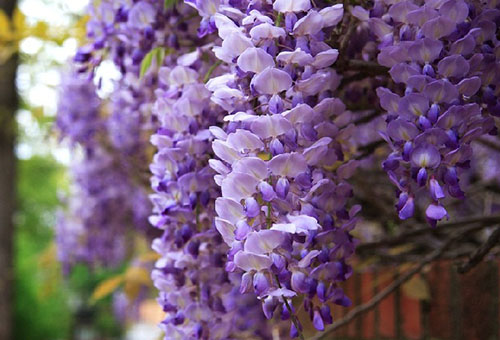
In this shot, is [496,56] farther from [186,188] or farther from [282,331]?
[282,331]

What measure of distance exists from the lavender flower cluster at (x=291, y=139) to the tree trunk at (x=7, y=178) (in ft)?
11.0

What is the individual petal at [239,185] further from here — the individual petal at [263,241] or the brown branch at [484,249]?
the brown branch at [484,249]

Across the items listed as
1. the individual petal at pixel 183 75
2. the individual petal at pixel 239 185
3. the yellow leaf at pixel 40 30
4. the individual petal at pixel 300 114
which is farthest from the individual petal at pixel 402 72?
the yellow leaf at pixel 40 30

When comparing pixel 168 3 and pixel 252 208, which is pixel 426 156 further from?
pixel 168 3

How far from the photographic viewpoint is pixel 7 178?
410cm

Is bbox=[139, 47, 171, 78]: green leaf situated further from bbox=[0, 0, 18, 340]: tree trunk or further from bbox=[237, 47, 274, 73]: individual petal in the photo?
bbox=[0, 0, 18, 340]: tree trunk

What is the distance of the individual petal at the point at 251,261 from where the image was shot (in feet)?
2.13

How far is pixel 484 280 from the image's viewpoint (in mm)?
1398

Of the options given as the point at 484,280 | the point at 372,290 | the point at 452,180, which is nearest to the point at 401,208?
the point at 452,180

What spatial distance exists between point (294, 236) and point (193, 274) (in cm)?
28

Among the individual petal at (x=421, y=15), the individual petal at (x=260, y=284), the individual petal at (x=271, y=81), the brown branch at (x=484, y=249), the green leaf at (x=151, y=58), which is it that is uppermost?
the individual petal at (x=421, y=15)

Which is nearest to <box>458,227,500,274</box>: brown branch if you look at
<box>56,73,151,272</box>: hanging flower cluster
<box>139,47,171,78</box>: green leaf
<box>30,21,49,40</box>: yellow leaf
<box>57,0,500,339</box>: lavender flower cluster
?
<box>57,0,500,339</box>: lavender flower cluster

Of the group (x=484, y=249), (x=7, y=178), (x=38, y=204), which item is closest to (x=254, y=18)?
(x=484, y=249)

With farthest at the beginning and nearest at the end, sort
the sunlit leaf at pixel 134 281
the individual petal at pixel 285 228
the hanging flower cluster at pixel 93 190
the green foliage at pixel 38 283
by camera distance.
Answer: the green foliage at pixel 38 283, the hanging flower cluster at pixel 93 190, the sunlit leaf at pixel 134 281, the individual petal at pixel 285 228
